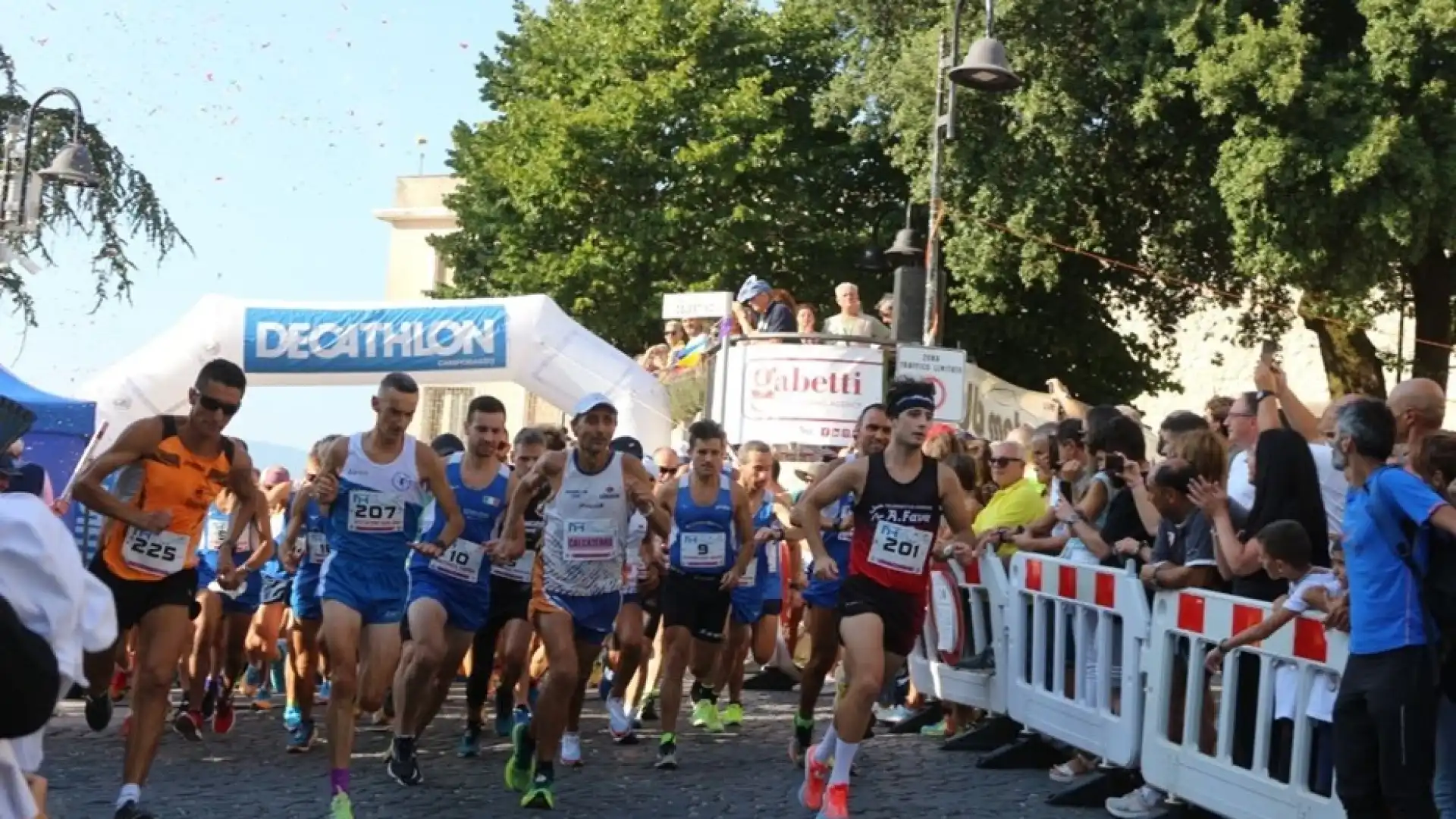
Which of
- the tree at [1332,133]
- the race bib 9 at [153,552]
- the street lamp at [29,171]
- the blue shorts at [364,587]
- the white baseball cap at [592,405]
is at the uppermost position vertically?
the tree at [1332,133]

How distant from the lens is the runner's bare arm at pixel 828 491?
360 inches

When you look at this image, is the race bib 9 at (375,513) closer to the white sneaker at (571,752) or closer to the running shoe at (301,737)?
the white sneaker at (571,752)

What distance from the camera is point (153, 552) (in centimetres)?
855

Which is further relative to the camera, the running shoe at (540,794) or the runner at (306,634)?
the runner at (306,634)

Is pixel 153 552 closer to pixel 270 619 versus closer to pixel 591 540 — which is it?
pixel 591 540

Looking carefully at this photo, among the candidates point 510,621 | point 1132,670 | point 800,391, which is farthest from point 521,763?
point 800,391

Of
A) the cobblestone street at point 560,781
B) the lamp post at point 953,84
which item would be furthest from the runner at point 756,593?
the lamp post at point 953,84

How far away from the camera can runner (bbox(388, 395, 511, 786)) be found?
1014 centimetres

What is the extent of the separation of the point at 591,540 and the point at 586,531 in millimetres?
52

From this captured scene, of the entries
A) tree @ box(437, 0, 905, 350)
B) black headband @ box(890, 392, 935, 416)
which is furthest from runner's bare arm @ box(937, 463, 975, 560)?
tree @ box(437, 0, 905, 350)

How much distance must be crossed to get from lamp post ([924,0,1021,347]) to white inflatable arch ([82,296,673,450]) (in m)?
4.18

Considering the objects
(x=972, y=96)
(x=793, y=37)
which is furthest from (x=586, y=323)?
(x=972, y=96)

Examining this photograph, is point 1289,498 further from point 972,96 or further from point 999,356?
point 999,356

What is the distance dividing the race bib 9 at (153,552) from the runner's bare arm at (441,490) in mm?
1279
